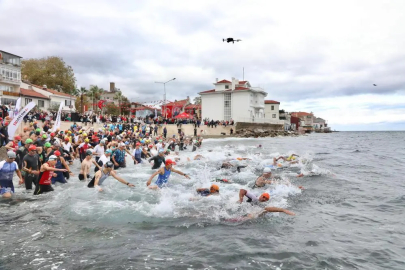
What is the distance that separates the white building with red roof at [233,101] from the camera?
2761 inches

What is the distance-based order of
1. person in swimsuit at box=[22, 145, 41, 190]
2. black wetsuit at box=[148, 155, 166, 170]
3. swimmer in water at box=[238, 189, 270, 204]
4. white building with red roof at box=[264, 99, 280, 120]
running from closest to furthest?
swimmer in water at box=[238, 189, 270, 204], person in swimsuit at box=[22, 145, 41, 190], black wetsuit at box=[148, 155, 166, 170], white building with red roof at box=[264, 99, 280, 120]

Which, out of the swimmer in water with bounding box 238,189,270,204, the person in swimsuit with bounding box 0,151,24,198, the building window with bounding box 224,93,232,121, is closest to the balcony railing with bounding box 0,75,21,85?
the building window with bounding box 224,93,232,121

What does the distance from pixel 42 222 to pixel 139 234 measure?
274 cm

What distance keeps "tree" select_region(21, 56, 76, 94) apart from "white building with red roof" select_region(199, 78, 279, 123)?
1223 inches

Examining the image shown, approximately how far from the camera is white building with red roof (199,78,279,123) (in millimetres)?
70125

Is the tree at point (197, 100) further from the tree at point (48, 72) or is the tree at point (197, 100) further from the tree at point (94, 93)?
the tree at point (48, 72)

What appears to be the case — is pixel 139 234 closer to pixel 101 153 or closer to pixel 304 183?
pixel 101 153

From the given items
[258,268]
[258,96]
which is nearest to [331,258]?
[258,268]

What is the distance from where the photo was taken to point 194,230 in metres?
7.93

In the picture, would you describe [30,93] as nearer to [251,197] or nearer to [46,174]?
[46,174]

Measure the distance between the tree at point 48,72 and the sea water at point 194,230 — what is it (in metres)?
59.8

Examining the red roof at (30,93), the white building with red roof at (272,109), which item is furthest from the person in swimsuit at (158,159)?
the white building with red roof at (272,109)

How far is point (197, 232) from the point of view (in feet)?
25.5

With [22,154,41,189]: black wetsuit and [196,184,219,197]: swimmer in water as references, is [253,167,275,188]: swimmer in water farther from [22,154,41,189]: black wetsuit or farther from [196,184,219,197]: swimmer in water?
[22,154,41,189]: black wetsuit
